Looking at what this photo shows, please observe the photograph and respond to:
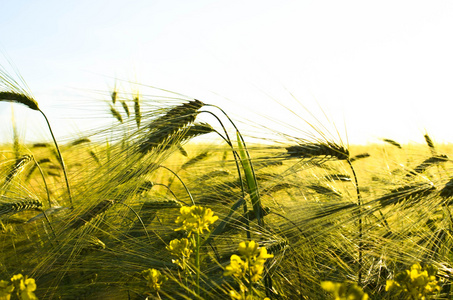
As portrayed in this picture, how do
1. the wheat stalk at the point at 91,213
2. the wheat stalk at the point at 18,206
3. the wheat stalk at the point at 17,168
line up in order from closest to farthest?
the wheat stalk at the point at 91,213
the wheat stalk at the point at 18,206
the wheat stalk at the point at 17,168

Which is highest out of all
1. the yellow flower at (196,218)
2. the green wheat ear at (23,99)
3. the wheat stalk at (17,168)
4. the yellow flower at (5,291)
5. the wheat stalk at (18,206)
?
the green wheat ear at (23,99)

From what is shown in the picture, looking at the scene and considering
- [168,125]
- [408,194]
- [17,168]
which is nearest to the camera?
[408,194]

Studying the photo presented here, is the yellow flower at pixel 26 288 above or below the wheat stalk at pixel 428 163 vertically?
below

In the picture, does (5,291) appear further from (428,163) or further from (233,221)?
(428,163)

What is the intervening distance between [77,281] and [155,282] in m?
0.77

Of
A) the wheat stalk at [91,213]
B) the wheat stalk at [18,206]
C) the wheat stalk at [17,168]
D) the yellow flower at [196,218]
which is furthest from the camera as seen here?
the wheat stalk at [17,168]

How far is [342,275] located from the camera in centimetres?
147

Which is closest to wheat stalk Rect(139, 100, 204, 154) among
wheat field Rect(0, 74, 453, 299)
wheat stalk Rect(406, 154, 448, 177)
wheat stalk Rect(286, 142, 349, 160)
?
wheat field Rect(0, 74, 453, 299)

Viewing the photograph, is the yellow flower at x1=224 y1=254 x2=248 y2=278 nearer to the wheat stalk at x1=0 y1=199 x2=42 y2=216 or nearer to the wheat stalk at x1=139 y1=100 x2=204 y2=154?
the wheat stalk at x1=139 y1=100 x2=204 y2=154

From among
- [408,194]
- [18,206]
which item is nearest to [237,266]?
[408,194]

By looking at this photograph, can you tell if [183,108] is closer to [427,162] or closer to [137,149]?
[137,149]

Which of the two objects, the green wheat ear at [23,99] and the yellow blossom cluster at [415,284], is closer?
the yellow blossom cluster at [415,284]

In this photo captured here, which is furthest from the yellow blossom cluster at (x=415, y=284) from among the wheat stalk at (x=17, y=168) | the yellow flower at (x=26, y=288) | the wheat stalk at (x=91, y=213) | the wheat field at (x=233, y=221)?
the wheat stalk at (x=17, y=168)

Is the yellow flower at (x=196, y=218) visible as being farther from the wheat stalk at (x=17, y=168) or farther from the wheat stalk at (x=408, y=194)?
the wheat stalk at (x=17, y=168)
